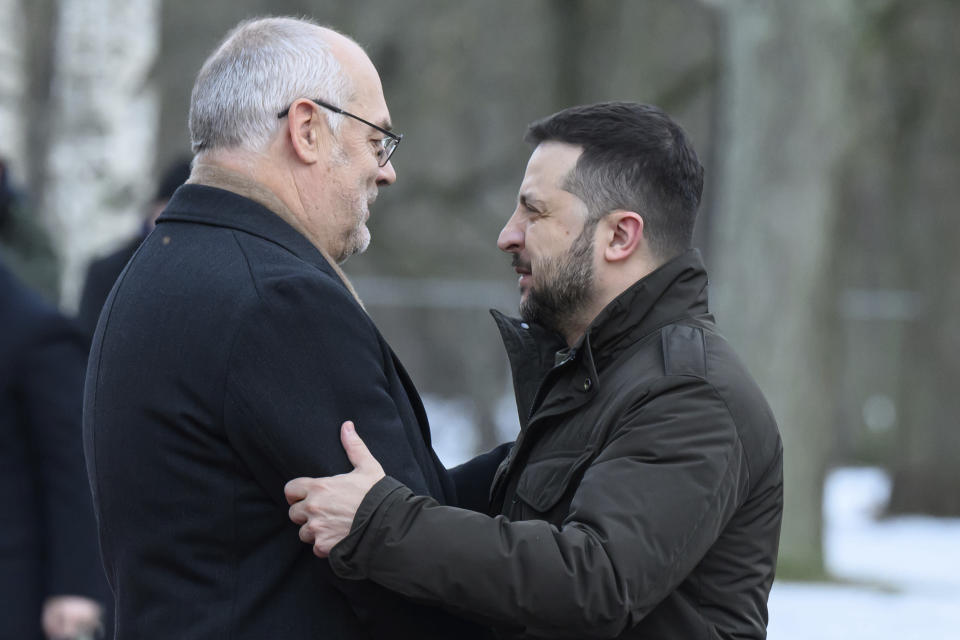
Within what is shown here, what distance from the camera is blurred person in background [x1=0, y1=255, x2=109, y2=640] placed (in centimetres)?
399

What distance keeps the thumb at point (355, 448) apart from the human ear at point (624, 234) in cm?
69

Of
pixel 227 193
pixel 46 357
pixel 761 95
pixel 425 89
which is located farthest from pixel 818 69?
pixel 425 89

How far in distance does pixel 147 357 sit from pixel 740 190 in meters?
6.75

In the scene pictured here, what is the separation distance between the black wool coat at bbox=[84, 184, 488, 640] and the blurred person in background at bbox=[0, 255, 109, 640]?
168 centimetres

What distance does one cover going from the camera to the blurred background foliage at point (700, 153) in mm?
8594

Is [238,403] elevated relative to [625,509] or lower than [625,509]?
elevated

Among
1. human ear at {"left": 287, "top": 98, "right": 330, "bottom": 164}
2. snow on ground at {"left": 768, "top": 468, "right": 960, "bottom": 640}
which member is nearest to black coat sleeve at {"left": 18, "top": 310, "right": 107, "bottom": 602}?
human ear at {"left": 287, "top": 98, "right": 330, "bottom": 164}

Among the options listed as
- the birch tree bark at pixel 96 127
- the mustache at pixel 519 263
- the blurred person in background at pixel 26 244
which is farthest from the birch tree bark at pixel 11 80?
the mustache at pixel 519 263

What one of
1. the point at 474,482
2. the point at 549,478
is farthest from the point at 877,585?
the point at 549,478

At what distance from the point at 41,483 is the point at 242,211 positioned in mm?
1886

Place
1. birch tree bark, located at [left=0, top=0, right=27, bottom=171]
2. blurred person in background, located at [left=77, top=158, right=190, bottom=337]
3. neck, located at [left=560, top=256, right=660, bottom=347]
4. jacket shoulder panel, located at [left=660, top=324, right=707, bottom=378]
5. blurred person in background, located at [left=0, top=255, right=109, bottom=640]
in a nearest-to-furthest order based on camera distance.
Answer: jacket shoulder panel, located at [left=660, top=324, right=707, bottom=378]
neck, located at [left=560, top=256, right=660, bottom=347]
blurred person in background, located at [left=0, top=255, right=109, bottom=640]
blurred person in background, located at [left=77, top=158, right=190, bottom=337]
birch tree bark, located at [left=0, top=0, right=27, bottom=171]

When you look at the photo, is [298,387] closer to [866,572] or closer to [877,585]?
[877,585]

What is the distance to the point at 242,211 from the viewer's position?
250 cm

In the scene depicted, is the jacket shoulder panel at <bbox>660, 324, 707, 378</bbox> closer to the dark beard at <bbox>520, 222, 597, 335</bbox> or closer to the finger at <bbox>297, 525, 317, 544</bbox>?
the dark beard at <bbox>520, 222, 597, 335</bbox>
